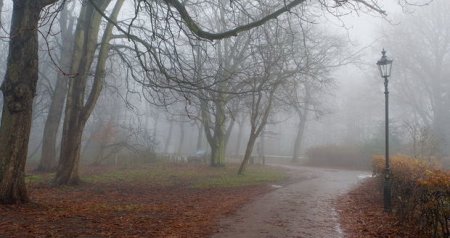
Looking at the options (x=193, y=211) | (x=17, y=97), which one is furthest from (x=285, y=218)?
(x=17, y=97)

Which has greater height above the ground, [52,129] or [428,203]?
[52,129]

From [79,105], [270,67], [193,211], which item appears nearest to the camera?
[193,211]

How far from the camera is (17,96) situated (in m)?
8.61

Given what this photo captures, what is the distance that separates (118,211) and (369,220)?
19.7 ft

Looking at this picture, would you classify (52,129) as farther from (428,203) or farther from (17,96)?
(428,203)

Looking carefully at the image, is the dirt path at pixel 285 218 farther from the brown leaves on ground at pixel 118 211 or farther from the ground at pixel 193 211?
the brown leaves on ground at pixel 118 211

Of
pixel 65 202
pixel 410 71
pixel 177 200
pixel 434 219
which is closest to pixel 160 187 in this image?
pixel 177 200

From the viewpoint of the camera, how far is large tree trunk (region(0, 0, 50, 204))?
863cm

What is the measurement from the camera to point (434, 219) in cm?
708

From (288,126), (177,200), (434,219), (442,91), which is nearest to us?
(434,219)

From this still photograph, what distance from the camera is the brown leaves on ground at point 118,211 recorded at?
7.67 meters

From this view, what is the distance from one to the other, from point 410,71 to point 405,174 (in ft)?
95.1

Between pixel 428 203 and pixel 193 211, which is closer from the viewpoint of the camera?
pixel 428 203

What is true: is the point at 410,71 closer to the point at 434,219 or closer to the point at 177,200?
the point at 177,200
